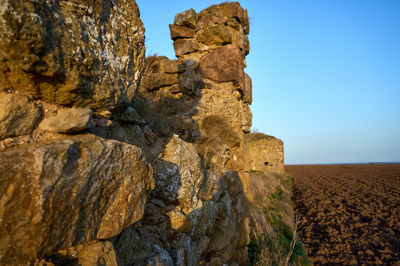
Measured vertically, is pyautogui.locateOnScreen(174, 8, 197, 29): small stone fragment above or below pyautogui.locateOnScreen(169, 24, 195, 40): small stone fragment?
above

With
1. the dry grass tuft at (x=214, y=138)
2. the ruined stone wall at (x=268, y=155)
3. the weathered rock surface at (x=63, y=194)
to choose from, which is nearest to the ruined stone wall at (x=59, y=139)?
the weathered rock surface at (x=63, y=194)

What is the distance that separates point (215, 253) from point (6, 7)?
8.98 ft

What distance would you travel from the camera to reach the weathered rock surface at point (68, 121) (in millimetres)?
1075

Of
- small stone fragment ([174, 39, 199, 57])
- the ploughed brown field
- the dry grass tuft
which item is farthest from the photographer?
the ploughed brown field

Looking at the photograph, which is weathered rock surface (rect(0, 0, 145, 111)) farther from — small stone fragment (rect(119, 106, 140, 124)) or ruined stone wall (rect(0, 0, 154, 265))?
small stone fragment (rect(119, 106, 140, 124))

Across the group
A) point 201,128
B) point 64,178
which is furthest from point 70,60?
point 201,128

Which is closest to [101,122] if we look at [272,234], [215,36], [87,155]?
[87,155]

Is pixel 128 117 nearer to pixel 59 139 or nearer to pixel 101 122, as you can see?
pixel 101 122

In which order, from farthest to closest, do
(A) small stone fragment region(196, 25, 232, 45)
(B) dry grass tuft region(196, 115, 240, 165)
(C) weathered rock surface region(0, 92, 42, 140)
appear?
(A) small stone fragment region(196, 25, 232, 45), (B) dry grass tuft region(196, 115, 240, 165), (C) weathered rock surface region(0, 92, 42, 140)

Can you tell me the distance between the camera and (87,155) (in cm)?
106

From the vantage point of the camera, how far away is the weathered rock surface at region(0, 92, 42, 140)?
93 centimetres

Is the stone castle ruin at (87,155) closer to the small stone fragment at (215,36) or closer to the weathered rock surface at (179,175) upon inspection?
the weathered rock surface at (179,175)

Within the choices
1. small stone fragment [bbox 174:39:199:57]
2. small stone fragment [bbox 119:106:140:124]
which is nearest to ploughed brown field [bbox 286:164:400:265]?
small stone fragment [bbox 174:39:199:57]

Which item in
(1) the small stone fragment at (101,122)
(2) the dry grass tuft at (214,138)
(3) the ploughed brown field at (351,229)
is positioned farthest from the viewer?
(3) the ploughed brown field at (351,229)
